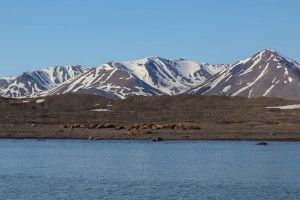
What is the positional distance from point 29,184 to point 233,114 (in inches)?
3292

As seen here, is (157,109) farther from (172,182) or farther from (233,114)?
(172,182)

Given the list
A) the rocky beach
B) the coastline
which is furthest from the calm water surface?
the rocky beach

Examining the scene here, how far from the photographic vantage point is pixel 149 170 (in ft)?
191

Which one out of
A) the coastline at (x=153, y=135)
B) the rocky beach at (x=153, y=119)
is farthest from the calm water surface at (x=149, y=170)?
the rocky beach at (x=153, y=119)

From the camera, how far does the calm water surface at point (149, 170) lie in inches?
1756

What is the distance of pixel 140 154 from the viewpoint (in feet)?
242

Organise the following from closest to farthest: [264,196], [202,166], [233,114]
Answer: [264,196] < [202,166] < [233,114]

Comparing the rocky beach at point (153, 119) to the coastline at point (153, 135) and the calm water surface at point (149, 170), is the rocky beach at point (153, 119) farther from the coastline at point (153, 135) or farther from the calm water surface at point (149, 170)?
the calm water surface at point (149, 170)

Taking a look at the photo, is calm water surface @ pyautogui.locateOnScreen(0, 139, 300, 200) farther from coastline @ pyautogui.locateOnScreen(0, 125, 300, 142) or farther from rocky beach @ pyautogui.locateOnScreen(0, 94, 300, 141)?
rocky beach @ pyautogui.locateOnScreen(0, 94, 300, 141)

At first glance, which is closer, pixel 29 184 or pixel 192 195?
pixel 192 195

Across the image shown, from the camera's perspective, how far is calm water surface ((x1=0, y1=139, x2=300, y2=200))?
44.6 m

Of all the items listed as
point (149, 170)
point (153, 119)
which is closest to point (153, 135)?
point (153, 119)

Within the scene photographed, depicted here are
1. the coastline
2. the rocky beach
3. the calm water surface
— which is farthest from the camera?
the rocky beach

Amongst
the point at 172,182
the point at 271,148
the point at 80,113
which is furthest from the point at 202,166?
the point at 80,113
